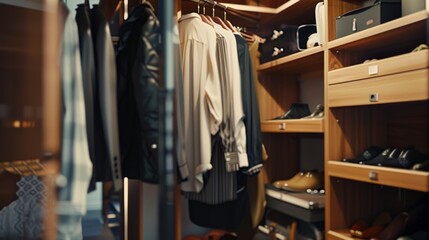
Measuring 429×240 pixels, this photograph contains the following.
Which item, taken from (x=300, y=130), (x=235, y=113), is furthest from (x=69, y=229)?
(x=300, y=130)

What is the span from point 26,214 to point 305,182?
0.96 metres

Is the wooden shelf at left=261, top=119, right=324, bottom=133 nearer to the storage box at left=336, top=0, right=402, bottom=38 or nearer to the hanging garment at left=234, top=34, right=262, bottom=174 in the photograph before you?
the hanging garment at left=234, top=34, right=262, bottom=174

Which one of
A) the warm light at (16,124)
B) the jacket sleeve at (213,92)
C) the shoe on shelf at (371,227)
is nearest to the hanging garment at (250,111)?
the jacket sleeve at (213,92)

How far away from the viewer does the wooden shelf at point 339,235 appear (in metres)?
0.99

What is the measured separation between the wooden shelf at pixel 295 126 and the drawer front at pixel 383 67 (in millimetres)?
162

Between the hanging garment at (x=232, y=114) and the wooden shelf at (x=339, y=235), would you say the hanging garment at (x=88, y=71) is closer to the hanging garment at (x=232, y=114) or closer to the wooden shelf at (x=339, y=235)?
the hanging garment at (x=232, y=114)

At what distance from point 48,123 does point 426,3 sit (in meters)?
1.00

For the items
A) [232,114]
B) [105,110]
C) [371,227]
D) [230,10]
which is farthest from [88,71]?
[371,227]

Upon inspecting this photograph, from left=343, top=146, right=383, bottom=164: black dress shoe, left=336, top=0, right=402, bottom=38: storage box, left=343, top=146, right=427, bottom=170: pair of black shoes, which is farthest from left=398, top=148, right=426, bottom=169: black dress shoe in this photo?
left=336, top=0, right=402, bottom=38: storage box

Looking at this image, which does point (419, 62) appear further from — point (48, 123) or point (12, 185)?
point (12, 185)

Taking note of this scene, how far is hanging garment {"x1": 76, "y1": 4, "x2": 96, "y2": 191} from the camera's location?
0.85m

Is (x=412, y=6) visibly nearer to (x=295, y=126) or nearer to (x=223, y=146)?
(x=295, y=126)

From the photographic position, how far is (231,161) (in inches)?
42.7

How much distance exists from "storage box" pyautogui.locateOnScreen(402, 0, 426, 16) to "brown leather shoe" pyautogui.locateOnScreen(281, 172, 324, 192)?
0.66 metres
